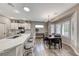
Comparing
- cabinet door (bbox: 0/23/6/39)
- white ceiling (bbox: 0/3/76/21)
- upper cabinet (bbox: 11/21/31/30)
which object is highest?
white ceiling (bbox: 0/3/76/21)

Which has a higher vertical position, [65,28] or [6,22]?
[6,22]

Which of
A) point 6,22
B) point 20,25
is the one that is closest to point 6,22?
point 6,22

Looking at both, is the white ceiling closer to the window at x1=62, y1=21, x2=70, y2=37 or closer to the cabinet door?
the cabinet door

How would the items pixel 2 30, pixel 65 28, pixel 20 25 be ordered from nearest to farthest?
pixel 2 30 < pixel 20 25 < pixel 65 28

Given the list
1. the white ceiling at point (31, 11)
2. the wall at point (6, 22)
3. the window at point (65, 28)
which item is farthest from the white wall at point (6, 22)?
the window at point (65, 28)

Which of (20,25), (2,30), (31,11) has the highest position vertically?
(31,11)

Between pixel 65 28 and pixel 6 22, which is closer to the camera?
pixel 6 22

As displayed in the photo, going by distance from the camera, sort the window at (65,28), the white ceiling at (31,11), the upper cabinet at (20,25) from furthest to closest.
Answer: the window at (65,28) < the upper cabinet at (20,25) < the white ceiling at (31,11)

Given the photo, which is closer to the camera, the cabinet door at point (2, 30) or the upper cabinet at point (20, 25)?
the cabinet door at point (2, 30)

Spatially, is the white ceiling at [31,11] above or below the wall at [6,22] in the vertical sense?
above

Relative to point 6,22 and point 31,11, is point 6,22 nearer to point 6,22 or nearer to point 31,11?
point 6,22

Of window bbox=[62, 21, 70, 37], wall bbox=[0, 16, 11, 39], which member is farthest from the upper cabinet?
window bbox=[62, 21, 70, 37]

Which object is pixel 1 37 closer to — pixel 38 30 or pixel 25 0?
pixel 38 30

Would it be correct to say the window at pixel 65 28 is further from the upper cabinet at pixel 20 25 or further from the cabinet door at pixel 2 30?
the cabinet door at pixel 2 30
